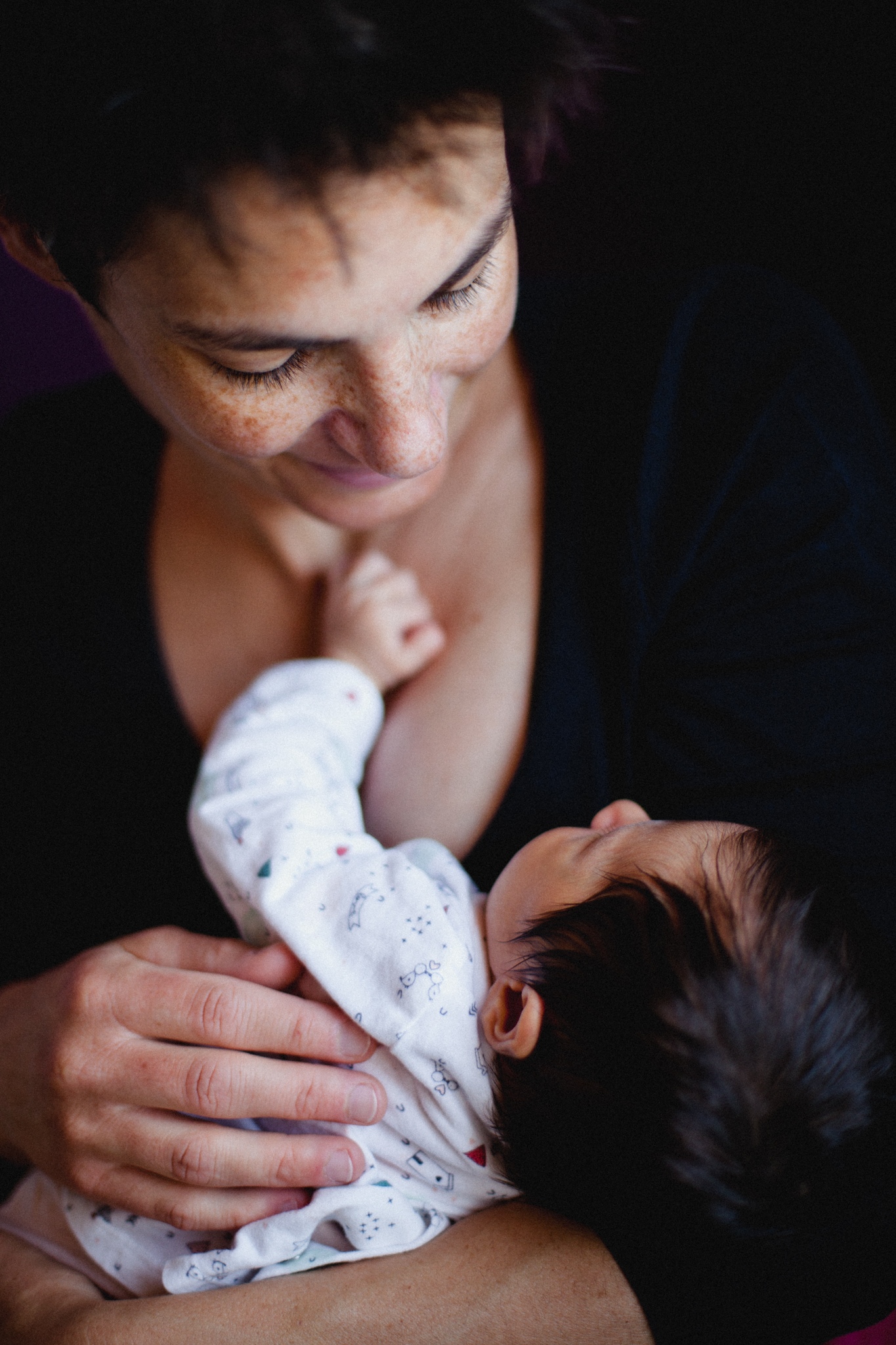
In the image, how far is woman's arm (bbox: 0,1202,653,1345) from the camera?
0.86 meters

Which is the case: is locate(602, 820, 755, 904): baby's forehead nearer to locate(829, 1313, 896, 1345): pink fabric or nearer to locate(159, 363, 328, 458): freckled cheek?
locate(159, 363, 328, 458): freckled cheek

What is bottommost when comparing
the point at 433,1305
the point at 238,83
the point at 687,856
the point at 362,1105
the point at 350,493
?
the point at 433,1305

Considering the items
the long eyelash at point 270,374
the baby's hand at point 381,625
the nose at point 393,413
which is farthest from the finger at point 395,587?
the long eyelash at point 270,374

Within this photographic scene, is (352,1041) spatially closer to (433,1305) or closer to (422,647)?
(433,1305)

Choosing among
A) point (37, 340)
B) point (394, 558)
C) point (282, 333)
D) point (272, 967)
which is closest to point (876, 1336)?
point (272, 967)

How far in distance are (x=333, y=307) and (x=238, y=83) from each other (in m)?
0.16

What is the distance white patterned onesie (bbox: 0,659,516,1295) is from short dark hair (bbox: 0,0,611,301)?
2.01 ft

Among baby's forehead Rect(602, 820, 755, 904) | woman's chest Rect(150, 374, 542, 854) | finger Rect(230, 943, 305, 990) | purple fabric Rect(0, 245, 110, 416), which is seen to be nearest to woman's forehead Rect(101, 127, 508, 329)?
woman's chest Rect(150, 374, 542, 854)

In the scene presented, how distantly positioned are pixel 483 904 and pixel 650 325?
0.70 m

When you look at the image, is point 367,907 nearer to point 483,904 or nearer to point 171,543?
point 483,904

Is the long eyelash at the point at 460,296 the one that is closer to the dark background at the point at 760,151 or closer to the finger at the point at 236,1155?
the dark background at the point at 760,151

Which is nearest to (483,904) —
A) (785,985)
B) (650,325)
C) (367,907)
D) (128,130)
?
(367,907)

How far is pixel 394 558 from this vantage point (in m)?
1.30

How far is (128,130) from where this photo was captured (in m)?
0.62
